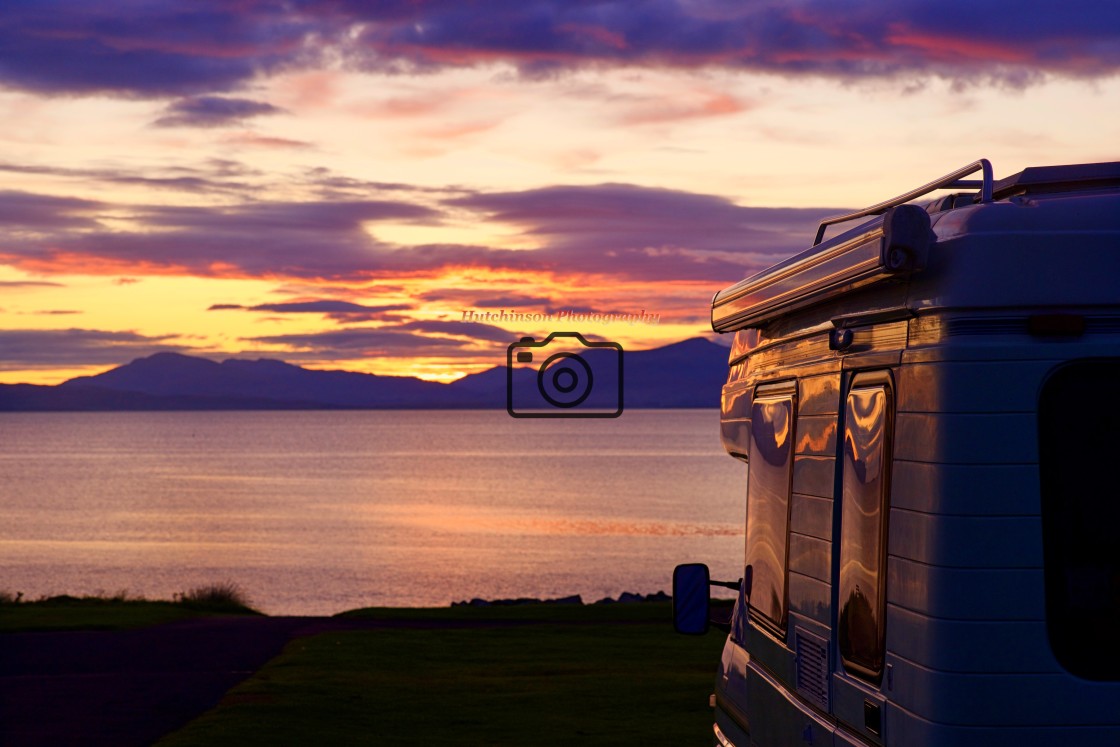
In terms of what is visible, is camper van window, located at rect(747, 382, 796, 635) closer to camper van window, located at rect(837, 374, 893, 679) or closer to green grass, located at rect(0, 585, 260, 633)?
camper van window, located at rect(837, 374, 893, 679)

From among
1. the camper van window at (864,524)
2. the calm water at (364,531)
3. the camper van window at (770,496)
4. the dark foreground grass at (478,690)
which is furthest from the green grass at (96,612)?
the camper van window at (864,524)

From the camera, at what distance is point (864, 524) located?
4.02 m

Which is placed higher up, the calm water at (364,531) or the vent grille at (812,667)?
the vent grille at (812,667)

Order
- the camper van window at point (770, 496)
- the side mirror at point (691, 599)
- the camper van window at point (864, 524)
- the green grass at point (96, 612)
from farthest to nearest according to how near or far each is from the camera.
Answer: the green grass at point (96, 612), the side mirror at point (691, 599), the camper van window at point (770, 496), the camper van window at point (864, 524)

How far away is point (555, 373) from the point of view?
13023 mm

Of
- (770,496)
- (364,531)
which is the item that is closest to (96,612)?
(770,496)

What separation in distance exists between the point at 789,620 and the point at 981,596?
1761 millimetres

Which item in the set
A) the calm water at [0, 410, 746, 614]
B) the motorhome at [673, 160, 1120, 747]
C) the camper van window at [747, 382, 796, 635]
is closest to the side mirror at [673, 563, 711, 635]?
the camper van window at [747, 382, 796, 635]

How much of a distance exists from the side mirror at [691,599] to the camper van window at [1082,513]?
297 cm

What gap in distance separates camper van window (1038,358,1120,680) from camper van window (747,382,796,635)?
174 centimetres

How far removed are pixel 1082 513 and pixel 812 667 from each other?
1.46 meters

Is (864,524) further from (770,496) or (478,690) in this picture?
(478,690)

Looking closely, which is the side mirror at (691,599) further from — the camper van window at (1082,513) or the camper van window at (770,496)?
the camper van window at (1082,513)

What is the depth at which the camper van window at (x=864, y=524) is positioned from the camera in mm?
3816
